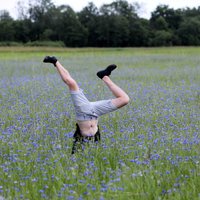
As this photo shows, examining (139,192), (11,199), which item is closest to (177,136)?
(139,192)

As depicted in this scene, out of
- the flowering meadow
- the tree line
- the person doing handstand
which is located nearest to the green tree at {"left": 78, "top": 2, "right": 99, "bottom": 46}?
the tree line

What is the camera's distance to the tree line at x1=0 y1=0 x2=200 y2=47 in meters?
88.1

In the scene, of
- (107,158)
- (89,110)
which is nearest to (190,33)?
(89,110)

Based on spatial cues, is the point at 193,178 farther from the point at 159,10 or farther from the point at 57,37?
the point at 159,10

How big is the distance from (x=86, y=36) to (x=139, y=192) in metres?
85.3

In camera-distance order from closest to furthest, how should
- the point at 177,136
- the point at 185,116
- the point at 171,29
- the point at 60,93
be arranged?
the point at 177,136 < the point at 185,116 < the point at 60,93 < the point at 171,29

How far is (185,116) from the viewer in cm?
888

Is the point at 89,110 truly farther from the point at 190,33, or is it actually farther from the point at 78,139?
the point at 190,33

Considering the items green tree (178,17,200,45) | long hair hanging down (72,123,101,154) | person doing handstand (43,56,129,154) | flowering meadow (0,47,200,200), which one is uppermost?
green tree (178,17,200,45)

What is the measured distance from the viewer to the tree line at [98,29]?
88062 mm

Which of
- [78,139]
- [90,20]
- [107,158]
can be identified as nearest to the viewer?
[107,158]

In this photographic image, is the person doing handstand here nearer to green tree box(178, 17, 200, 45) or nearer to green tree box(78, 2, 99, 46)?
green tree box(78, 2, 99, 46)

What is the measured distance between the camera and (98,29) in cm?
9006

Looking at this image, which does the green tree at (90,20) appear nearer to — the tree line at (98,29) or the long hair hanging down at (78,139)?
the tree line at (98,29)
